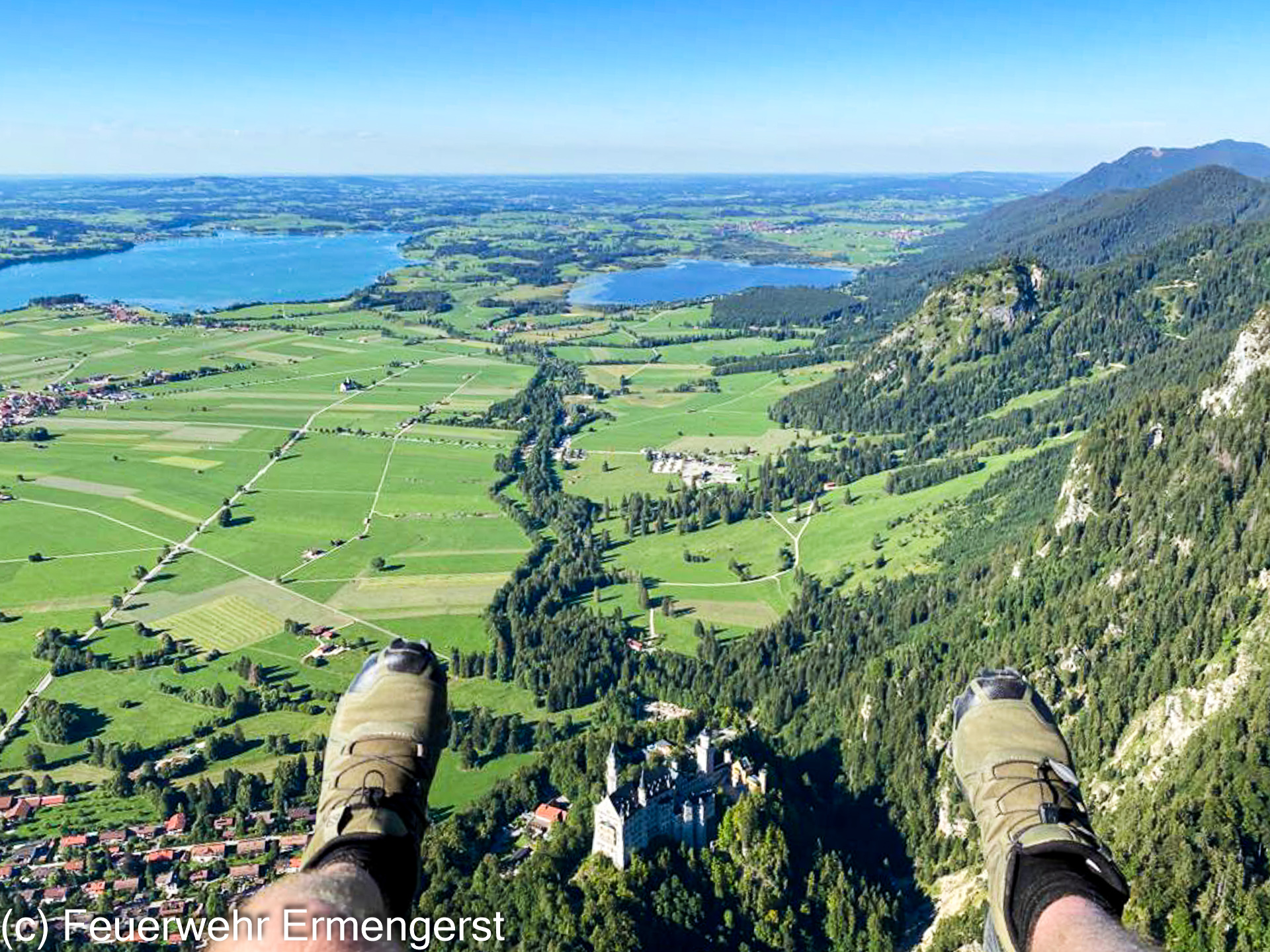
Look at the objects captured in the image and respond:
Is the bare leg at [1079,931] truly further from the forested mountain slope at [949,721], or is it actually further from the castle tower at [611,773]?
the castle tower at [611,773]

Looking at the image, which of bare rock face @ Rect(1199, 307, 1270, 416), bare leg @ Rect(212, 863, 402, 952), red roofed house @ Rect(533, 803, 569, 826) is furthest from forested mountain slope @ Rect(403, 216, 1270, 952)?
bare leg @ Rect(212, 863, 402, 952)

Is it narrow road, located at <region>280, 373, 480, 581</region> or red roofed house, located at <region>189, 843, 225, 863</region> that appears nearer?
red roofed house, located at <region>189, 843, 225, 863</region>

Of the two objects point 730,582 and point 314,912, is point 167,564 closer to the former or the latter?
point 730,582

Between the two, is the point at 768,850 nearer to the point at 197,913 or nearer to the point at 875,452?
the point at 197,913

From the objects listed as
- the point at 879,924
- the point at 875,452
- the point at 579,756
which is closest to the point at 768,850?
the point at 879,924

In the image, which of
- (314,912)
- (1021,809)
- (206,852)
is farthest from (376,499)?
(314,912)

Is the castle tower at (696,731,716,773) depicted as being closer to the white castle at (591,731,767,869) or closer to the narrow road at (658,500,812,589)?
the white castle at (591,731,767,869)
